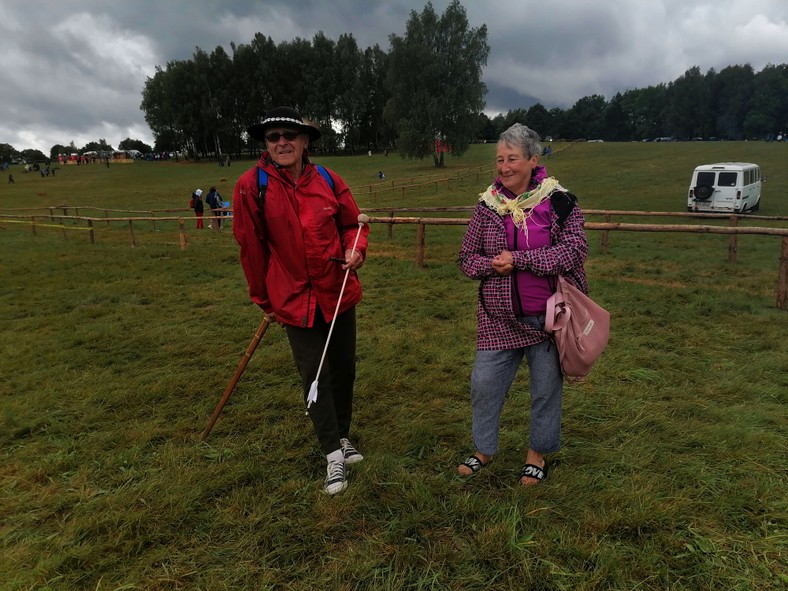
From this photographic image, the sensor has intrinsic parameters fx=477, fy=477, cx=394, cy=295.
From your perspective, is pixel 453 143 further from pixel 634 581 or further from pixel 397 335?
pixel 634 581

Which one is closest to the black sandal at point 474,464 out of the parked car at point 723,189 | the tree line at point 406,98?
the parked car at point 723,189

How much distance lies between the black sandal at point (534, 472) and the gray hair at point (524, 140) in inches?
67.7

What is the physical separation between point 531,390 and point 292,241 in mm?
1549

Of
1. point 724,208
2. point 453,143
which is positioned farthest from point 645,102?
point 724,208

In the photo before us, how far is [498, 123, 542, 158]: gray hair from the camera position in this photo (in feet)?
7.73

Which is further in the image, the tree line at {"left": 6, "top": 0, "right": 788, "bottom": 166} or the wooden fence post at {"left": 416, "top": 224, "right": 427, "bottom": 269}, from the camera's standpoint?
the tree line at {"left": 6, "top": 0, "right": 788, "bottom": 166}

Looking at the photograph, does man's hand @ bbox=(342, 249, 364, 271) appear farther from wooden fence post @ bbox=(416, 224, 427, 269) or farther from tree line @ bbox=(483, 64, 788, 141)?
tree line @ bbox=(483, 64, 788, 141)

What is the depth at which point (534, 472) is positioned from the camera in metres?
2.70

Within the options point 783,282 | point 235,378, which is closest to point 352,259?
point 235,378

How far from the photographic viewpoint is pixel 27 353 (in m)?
4.90

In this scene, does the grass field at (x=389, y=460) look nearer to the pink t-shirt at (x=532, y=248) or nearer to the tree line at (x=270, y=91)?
the pink t-shirt at (x=532, y=248)

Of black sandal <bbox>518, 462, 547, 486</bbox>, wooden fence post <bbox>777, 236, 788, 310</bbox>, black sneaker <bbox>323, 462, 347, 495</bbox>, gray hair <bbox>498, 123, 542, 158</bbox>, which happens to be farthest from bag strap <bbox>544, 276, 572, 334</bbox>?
wooden fence post <bbox>777, 236, 788, 310</bbox>

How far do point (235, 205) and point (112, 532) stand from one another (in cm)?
175

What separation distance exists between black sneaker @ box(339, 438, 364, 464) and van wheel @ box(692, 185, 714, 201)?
67.6 feet
